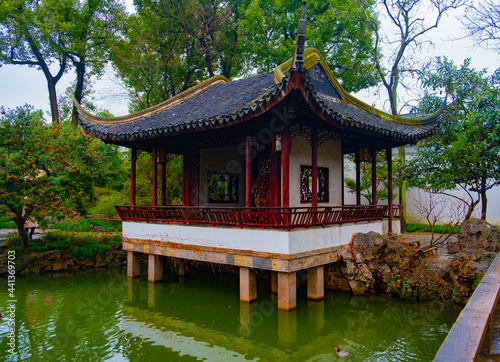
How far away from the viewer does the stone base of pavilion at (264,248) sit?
22.3 ft

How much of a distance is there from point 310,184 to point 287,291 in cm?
296

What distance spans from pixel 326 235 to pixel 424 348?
8.77 feet

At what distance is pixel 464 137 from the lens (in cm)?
978

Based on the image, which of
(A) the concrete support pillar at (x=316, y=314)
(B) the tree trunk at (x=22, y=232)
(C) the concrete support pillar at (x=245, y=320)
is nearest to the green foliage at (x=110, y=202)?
(B) the tree trunk at (x=22, y=232)

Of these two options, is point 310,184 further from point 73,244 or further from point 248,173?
point 73,244

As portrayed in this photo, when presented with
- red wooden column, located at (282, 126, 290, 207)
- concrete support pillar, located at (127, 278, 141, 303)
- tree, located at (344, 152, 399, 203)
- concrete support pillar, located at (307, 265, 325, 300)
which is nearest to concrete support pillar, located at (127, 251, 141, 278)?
concrete support pillar, located at (127, 278, 141, 303)

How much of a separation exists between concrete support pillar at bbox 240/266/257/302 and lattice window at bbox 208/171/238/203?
3356 millimetres

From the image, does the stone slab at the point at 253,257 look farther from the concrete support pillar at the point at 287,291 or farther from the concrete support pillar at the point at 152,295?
the concrete support pillar at the point at 152,295

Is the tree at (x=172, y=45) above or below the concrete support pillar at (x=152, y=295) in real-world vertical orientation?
above

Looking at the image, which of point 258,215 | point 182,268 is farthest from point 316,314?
point 182,268

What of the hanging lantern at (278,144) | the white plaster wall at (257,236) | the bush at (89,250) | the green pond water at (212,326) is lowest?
the green pond water at (212,326)

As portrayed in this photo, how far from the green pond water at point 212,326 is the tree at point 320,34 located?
1263cm

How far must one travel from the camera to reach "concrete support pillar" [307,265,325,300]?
7628 millimetres

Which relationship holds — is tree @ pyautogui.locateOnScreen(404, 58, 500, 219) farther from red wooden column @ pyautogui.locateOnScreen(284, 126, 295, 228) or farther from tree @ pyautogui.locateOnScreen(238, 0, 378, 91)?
tree @ pyautogui.locateOnScreen(238, 0, 378, 91)
